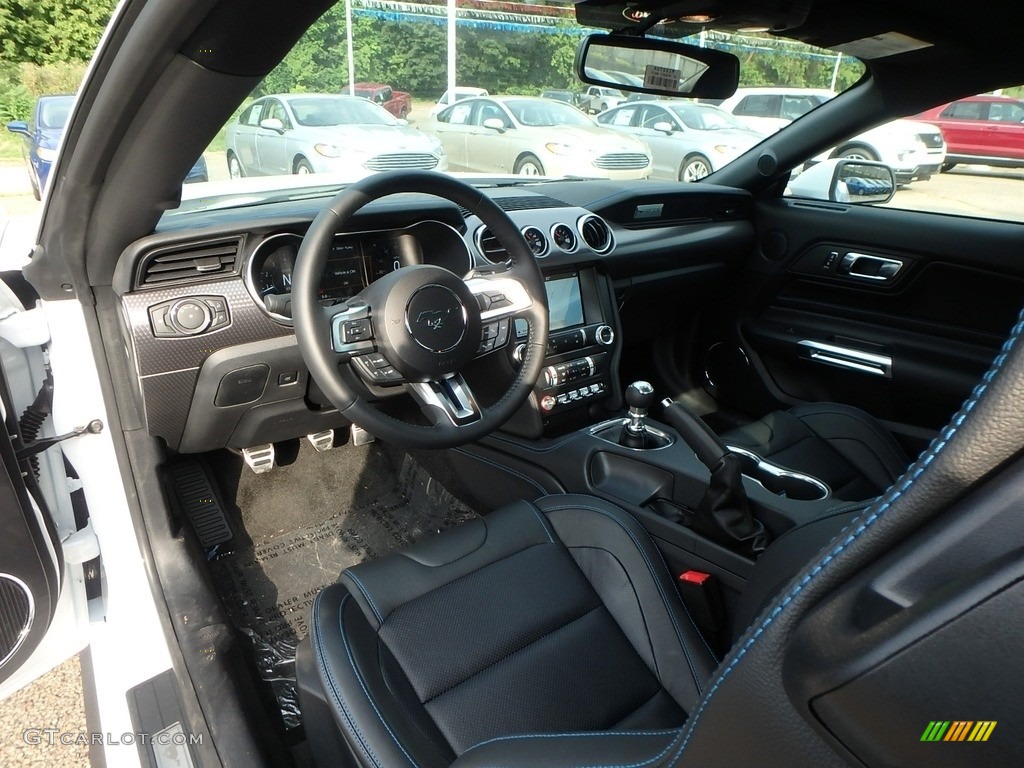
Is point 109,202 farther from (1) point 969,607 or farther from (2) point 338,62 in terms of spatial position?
(1) point 969,607

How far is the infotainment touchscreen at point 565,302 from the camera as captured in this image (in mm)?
2514

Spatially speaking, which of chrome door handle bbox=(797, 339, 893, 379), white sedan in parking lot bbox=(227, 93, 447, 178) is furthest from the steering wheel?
chrome door handle bbox=(797, 339, 893, 379)

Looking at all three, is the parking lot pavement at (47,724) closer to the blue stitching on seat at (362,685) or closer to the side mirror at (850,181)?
the blue stitching on seat at (362,685)

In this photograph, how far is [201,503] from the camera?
2367mm

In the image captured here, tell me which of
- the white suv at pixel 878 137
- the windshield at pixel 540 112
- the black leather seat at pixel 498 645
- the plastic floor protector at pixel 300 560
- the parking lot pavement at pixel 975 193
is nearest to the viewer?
the black leather seat at pixel 498 645

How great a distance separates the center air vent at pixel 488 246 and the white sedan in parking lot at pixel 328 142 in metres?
0.34

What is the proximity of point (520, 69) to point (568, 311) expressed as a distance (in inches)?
62.4

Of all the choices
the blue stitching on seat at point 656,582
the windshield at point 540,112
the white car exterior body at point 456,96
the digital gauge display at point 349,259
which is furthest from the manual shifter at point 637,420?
the windshield at point 540,112

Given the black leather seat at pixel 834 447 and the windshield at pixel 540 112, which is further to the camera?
the windshield at pixel 540 112

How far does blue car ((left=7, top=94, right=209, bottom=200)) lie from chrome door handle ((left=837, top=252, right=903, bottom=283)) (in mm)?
2328

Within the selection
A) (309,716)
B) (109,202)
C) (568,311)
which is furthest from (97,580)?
(568,311)

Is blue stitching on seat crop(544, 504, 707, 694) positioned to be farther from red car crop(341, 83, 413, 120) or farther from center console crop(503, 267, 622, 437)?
red car crop(341, 83, 413, 120)

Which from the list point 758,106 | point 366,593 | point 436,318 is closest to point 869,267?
point 758,106

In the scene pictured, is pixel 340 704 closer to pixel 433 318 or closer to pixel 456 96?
pixel 433 318
